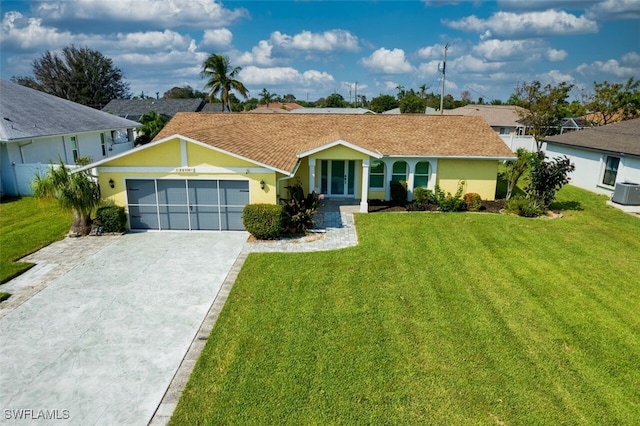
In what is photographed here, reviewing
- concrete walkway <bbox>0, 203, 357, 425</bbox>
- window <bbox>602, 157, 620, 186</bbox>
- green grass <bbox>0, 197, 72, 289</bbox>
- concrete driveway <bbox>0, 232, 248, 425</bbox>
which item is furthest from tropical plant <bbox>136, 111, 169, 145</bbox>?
window <bbox>602, 157, 620, 186</bbox>

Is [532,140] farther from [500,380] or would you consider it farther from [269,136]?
[500,380]

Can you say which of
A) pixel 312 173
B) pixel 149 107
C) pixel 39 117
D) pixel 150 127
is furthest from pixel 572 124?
pixel 149 107

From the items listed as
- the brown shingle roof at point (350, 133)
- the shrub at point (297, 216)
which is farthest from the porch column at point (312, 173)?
the shrub at point (297, 216)

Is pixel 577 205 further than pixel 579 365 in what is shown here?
Yes

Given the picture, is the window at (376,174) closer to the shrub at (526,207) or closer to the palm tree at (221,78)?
the shrub at (526,207)

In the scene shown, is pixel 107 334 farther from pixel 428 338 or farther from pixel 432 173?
pixel 432 173

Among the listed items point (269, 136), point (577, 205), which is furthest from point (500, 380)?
point (269, 136)
